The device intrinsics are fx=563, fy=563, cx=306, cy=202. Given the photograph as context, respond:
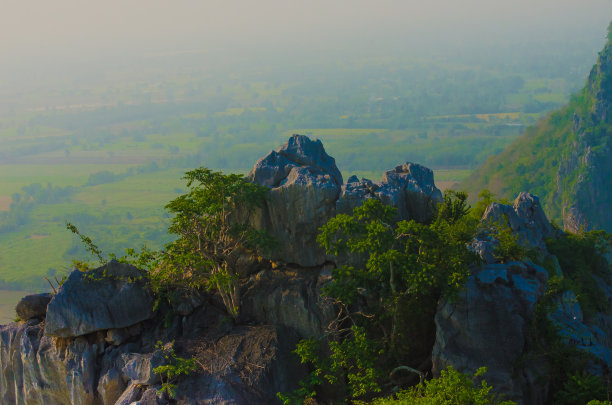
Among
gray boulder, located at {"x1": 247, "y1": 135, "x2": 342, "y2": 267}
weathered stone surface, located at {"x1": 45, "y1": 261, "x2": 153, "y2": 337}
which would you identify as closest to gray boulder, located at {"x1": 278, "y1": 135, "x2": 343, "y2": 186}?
gray boulder, located at {"x1": 247, "y1": 135, "x2": 342, "y2": 267}

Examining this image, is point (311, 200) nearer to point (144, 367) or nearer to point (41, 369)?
point (144, 367)

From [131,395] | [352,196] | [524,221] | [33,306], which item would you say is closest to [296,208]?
[352,196]

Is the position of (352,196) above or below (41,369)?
above

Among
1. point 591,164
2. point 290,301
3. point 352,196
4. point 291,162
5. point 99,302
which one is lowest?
point 591,164

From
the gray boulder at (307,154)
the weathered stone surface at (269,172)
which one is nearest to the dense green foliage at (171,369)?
the weathered stone surface at (269,172)

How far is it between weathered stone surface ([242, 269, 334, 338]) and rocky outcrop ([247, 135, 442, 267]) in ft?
1.68

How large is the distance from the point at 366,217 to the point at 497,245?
3.48m

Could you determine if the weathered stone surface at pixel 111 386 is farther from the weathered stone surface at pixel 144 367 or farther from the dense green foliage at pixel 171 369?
the dense green foliage at pixel 171 369

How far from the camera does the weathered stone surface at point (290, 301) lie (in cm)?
1512

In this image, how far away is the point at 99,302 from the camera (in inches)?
595

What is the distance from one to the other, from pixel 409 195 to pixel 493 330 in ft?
15.2

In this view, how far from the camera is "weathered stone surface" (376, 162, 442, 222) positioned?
15602 mm

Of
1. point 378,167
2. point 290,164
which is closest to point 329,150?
point 378,167

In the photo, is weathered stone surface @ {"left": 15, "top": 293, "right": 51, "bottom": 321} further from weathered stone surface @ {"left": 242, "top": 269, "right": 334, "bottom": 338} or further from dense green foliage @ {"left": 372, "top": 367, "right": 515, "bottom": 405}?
dense green foliage @ {"left": 372, "top": 367, "right": 515, "bottom": 405}
